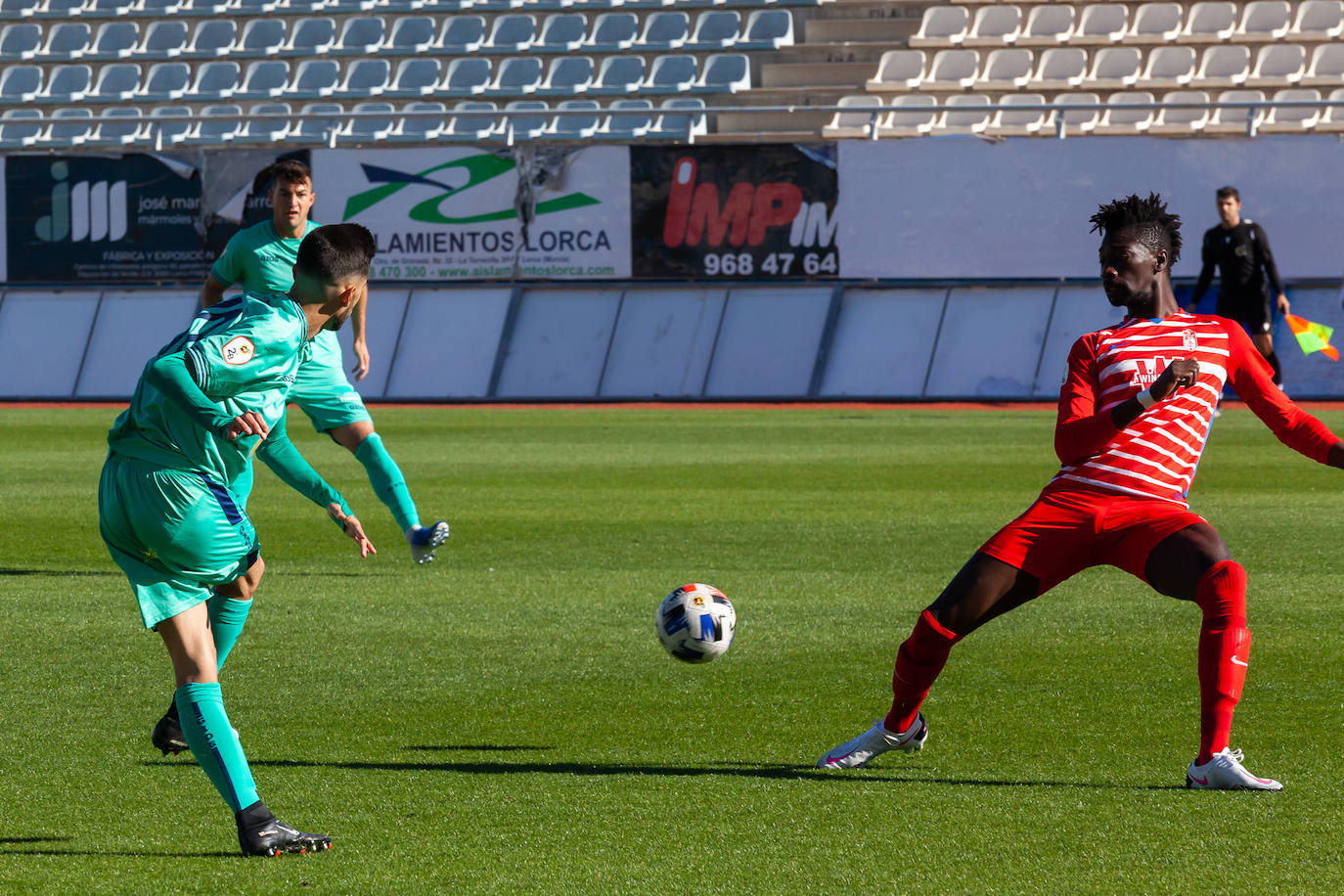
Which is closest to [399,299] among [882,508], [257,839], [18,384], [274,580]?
[18,384]

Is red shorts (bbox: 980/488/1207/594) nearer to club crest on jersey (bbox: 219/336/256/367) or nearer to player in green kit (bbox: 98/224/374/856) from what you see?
player in green kit (bbox: 98/224/374/856)

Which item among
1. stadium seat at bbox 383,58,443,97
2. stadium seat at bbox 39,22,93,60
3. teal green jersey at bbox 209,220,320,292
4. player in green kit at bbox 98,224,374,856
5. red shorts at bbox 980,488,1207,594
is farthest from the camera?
stadium seat at bbox 39,22,93,60

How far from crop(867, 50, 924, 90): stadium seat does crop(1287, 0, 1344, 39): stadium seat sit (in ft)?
18.6

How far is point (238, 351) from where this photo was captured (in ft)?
15.4

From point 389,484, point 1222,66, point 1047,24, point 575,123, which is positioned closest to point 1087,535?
point 389,484

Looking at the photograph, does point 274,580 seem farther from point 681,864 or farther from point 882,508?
point 681,864

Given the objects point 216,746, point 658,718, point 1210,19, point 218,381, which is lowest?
point 216,746

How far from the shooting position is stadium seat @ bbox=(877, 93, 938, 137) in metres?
27.2

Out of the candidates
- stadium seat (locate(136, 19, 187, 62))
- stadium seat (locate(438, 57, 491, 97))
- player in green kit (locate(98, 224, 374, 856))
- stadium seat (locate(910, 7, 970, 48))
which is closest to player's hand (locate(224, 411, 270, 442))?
player in green kit (locate(98, 224, 374, 856))

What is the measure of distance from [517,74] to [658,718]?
26.0m

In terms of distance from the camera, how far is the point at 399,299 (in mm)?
28312

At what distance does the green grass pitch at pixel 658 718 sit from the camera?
14.4 ft

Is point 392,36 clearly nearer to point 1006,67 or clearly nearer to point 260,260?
point 1006,67

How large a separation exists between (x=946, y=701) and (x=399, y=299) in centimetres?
2273
